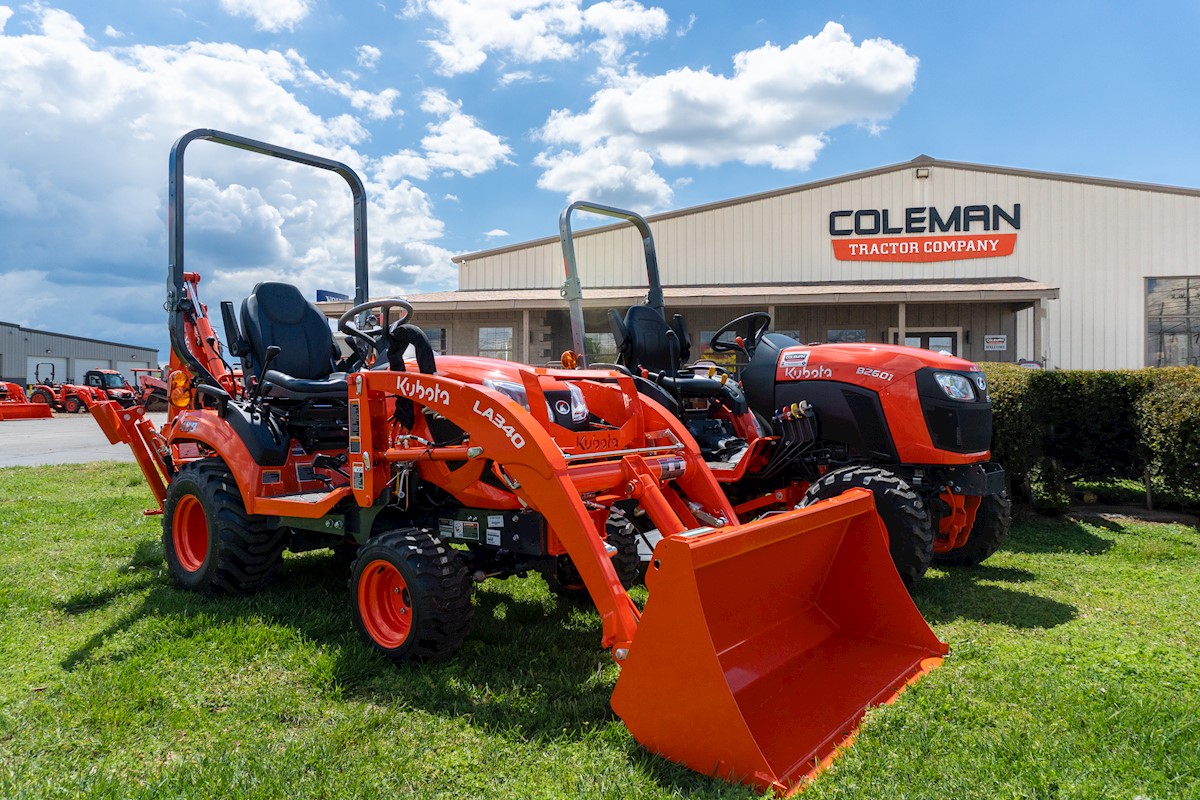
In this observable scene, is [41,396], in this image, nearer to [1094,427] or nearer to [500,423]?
[500,423]

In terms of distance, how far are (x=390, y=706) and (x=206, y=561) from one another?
216 cm

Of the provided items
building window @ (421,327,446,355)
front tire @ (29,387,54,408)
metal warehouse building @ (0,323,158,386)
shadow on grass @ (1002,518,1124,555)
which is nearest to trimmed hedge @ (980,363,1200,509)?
shadow on grass @ (1002,518,1124,555)

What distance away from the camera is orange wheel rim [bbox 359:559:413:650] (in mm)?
3811

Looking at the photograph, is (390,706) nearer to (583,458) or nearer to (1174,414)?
(583,458)

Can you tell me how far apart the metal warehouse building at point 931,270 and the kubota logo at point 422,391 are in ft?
39.8

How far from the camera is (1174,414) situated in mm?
7660

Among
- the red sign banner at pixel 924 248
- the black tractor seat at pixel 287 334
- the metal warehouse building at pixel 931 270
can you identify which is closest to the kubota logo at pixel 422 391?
the black tractor seat at pixel 287 334

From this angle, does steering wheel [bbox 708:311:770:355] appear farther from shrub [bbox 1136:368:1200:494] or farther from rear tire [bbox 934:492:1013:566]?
shrub [bbox 1136:368:1200:494]

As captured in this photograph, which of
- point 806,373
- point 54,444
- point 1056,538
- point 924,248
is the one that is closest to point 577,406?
point 806,373

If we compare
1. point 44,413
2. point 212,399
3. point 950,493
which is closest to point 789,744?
point 950,493

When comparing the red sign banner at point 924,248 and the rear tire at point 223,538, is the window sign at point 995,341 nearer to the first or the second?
the red sign banner at point 924,248

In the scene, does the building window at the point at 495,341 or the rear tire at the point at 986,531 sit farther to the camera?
the building window at the point at 495,341

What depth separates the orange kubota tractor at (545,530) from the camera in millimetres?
2797

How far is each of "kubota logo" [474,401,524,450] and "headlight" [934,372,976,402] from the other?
285 cm
